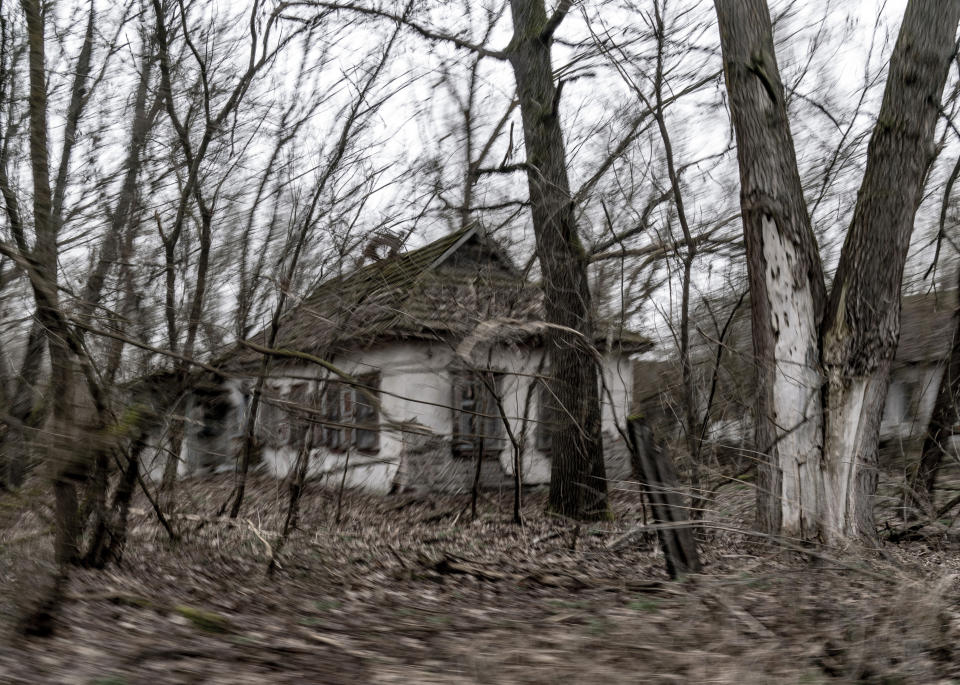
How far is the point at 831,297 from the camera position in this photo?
7.13 meters

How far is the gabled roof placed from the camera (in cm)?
866

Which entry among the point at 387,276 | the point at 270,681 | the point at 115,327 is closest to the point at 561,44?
the point at 387,276

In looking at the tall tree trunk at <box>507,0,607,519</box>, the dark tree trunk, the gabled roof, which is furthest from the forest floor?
the tall tree trunk at <box>507,0,607,519</box>

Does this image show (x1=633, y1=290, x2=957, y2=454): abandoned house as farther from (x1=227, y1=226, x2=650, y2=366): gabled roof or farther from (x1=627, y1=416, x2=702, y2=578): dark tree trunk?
(x1=627, y1=416, x2=702, y2=578): dark tree trunk

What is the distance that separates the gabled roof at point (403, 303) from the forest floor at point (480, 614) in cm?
212

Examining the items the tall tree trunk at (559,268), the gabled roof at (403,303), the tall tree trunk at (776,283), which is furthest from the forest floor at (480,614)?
the tall tree trunk at (559,268)

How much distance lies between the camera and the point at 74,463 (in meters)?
4.52

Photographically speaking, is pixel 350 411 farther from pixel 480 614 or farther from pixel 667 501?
pixel 667 501

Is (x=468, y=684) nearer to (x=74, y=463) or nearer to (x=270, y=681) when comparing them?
(x=270, y=681)

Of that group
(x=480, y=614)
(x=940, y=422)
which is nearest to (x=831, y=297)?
(x=940, y=422)

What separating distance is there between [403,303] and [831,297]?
174 inches

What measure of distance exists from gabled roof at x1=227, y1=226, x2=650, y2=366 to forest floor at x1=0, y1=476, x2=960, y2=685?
6.97 ft

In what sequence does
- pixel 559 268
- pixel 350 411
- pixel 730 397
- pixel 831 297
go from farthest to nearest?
pixel 559 268 → pixel 730 397 → pixel 350 411 → pixel 831 297

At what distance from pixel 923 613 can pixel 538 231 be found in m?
7.28
